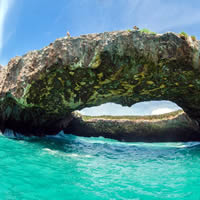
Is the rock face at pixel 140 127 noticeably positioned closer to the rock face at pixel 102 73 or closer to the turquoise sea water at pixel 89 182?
the rock face at pixel 102 73

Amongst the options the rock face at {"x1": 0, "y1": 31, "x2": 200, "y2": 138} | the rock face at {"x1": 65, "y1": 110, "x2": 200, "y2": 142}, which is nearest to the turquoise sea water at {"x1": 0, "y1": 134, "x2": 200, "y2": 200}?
the rock face at {"x1": 0, "y1": 31, "x2": 200, "y2": 138}

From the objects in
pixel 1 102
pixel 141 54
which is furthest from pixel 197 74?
pixel 1 102

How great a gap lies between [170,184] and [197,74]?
20.9 feet

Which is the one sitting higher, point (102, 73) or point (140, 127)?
point (102, 73)

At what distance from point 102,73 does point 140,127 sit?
12.5 metres

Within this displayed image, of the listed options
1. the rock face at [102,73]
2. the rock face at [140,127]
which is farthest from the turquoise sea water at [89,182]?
the rock face at [140,127]

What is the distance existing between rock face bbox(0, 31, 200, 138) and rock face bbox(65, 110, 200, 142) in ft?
17.1

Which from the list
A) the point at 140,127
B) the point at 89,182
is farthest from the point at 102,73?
the point at 140,127

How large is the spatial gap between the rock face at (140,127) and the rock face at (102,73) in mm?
5198

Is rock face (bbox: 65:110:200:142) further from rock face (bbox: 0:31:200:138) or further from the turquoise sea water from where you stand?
the turquoise sea water

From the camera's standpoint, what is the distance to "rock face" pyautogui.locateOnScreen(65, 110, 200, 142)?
715 inches

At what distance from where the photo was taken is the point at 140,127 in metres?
20.1

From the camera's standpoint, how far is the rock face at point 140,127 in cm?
1817

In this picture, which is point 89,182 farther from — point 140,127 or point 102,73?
point 140,127
